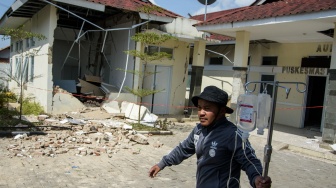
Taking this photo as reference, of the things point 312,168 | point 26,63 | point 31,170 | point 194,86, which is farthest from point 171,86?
point 31,170

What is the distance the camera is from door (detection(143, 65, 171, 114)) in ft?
42.1

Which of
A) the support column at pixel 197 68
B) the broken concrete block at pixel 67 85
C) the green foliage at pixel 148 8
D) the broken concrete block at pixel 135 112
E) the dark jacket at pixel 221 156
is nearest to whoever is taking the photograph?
the dark jacket at pixel 221 156

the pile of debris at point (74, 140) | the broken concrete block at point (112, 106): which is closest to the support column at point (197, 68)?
the broken concrete block at point (112, 106)

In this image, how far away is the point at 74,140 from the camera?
7062mm

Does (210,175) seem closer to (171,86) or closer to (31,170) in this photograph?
(31,170)

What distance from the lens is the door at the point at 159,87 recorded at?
42.1 ft

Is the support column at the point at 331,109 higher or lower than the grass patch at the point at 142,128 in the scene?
higher

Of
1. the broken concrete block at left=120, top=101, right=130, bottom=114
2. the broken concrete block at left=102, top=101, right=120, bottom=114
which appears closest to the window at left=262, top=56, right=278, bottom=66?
the broken concrete block at left=120, top=101, right=130, bottom=114

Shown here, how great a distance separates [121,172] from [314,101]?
10.7m

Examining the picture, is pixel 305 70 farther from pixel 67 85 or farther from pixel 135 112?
pixel 67 85

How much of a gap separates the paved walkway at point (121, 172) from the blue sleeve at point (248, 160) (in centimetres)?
284

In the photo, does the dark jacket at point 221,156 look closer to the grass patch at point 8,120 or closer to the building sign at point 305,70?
the grass patch at point 8,120

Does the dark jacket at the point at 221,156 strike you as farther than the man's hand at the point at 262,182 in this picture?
Yes

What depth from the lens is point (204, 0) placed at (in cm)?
1345
